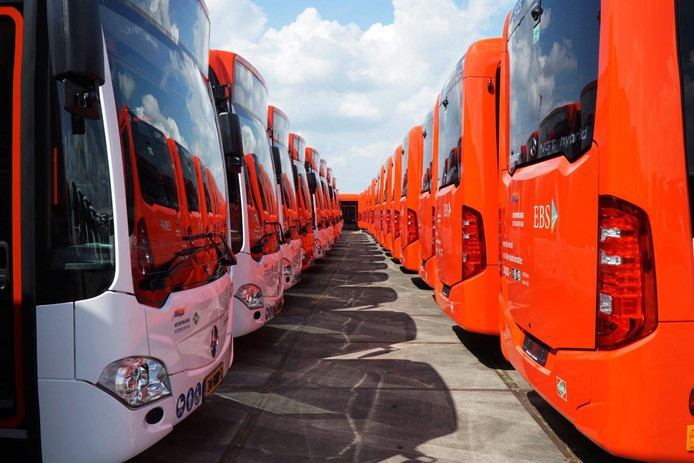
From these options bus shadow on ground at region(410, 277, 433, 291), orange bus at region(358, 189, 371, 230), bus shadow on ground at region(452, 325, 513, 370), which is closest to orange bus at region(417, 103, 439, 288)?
bus shadow on ground at region(452, 325, 513, 370)

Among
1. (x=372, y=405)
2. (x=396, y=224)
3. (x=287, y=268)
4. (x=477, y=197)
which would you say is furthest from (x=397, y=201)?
(x=372, y=405)

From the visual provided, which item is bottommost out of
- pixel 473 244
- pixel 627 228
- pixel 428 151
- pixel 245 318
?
pixel 245 318

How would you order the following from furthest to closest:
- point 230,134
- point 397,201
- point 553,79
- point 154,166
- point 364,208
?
point 364,208
point 397,201
point 230,134
point 553,79
point 154,166

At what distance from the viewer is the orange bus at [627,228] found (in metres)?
2.57

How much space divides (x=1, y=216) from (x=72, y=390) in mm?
941

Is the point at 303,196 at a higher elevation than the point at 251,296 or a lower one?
higher

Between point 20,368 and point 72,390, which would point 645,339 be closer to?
point 72,390

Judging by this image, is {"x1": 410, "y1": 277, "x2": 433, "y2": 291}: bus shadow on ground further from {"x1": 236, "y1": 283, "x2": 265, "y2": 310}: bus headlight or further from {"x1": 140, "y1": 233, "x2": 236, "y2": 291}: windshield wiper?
{"x1": 140, "y1": 233, "x2": 236, "y2": 291}: windshield wiper

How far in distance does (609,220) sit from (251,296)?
3.86 meters

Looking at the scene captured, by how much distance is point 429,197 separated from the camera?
883cm

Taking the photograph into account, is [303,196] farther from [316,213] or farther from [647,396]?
[647,396]

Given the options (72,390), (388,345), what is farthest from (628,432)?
(388,345)

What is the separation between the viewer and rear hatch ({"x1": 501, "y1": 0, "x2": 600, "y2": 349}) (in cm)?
290

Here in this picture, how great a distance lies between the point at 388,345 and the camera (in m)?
6.63
